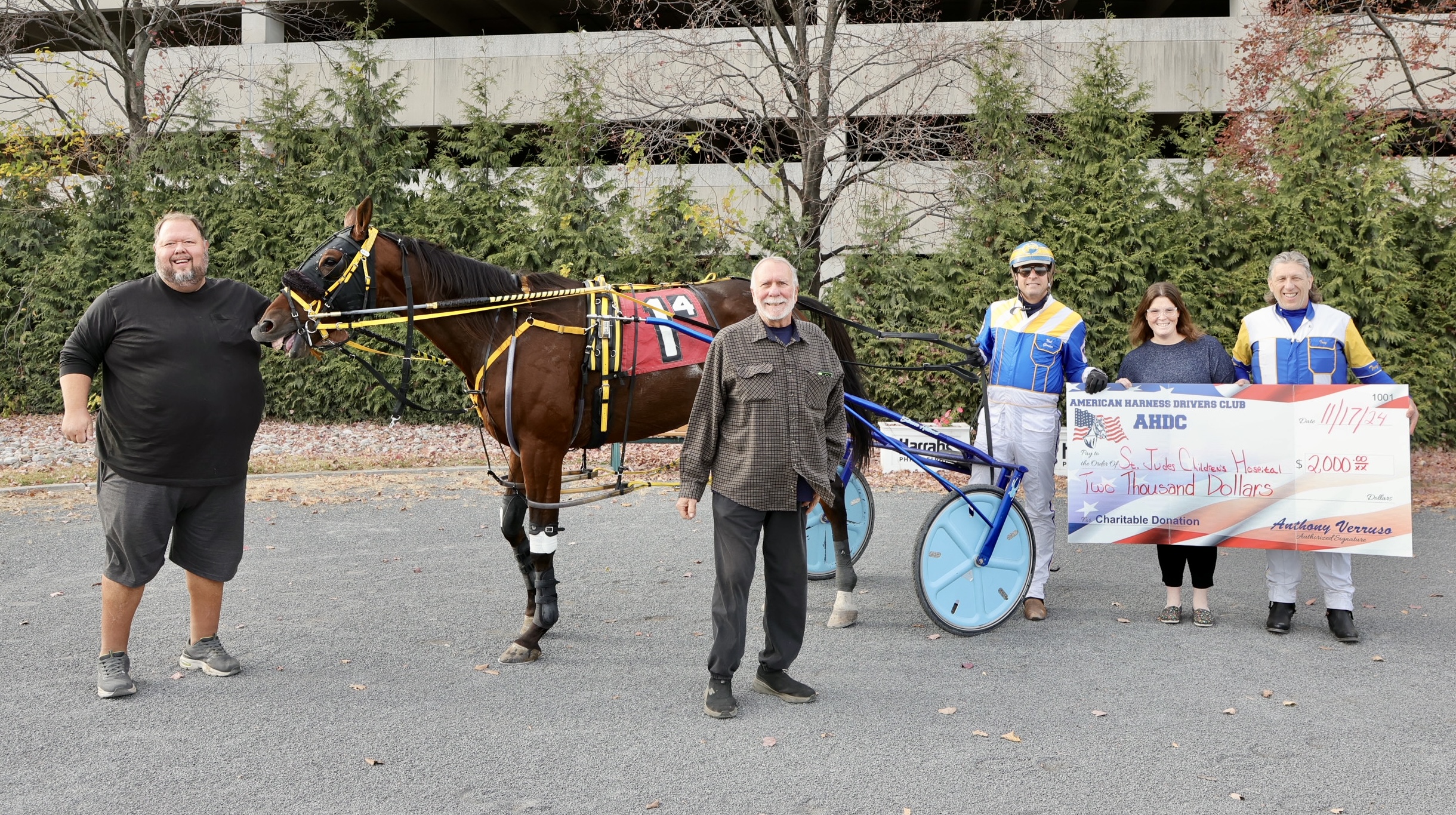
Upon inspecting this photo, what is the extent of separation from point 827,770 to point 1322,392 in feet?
10.8

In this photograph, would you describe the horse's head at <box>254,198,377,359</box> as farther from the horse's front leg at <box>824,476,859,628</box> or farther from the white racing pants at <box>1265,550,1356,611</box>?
the white racing pants at <box>1265,550,1356,611</box>

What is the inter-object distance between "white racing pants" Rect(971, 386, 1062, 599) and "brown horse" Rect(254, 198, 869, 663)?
6.06ft

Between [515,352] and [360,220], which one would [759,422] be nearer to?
[515,352]

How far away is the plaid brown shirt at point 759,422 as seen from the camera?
384 centimetres

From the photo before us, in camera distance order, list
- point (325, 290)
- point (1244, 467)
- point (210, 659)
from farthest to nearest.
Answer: point (1244, 467), point (325, 290), point (210, 659)

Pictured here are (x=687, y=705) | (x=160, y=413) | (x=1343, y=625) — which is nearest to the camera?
(x=687, y=705)

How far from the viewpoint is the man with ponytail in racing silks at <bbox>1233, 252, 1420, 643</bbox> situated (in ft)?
16.2

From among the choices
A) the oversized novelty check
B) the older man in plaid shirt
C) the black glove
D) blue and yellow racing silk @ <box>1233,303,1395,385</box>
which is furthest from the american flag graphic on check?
the older man in plaid shirt

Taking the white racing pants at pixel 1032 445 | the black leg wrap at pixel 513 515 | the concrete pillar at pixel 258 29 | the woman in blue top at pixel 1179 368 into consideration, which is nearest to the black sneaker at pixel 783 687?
the black leg wrap at pixel 513 515

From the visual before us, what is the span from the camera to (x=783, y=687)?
407 cm

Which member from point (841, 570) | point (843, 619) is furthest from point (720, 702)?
point (841, 570)

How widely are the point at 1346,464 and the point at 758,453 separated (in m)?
3.12

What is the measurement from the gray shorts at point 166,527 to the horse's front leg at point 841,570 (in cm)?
277

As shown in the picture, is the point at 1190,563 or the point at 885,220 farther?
the point at 885,220
